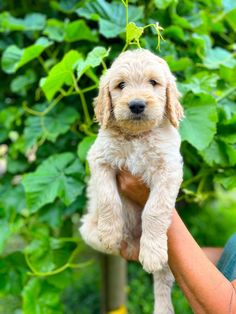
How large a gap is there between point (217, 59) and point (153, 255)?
3.91 feet

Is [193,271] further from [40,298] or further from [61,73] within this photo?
[40,298]

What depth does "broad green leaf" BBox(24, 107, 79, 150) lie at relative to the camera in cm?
286

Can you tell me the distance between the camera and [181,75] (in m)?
2.77

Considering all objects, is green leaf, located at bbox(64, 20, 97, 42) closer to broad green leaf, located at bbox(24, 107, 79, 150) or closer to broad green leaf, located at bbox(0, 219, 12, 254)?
broad green leaf, located at bbox(24, 107, 79, 150)

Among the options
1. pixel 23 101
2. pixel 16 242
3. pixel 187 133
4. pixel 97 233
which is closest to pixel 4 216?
pixel 23 101

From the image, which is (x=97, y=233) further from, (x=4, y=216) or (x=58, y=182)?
(x=4, y=216)

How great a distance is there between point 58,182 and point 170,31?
0.89 metres

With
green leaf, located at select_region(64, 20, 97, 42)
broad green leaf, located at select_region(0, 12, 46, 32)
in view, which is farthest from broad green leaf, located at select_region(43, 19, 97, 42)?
broad green leaf, located at select_region(0, 12, 46, 32)

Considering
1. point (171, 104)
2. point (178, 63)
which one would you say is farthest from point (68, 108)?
point (171, 104)

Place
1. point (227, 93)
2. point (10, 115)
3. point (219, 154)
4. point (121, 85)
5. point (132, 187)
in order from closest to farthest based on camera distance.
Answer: point (121, 85) < point (132, 187) < point (219, 154) < point (227, 93) < point (10, 115)

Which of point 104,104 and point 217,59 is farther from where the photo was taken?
point 217,59

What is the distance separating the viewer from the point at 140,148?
6.81ft

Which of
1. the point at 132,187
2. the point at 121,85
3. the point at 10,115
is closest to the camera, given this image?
the point at 121,85

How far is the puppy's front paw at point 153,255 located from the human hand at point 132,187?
0.20 meters
